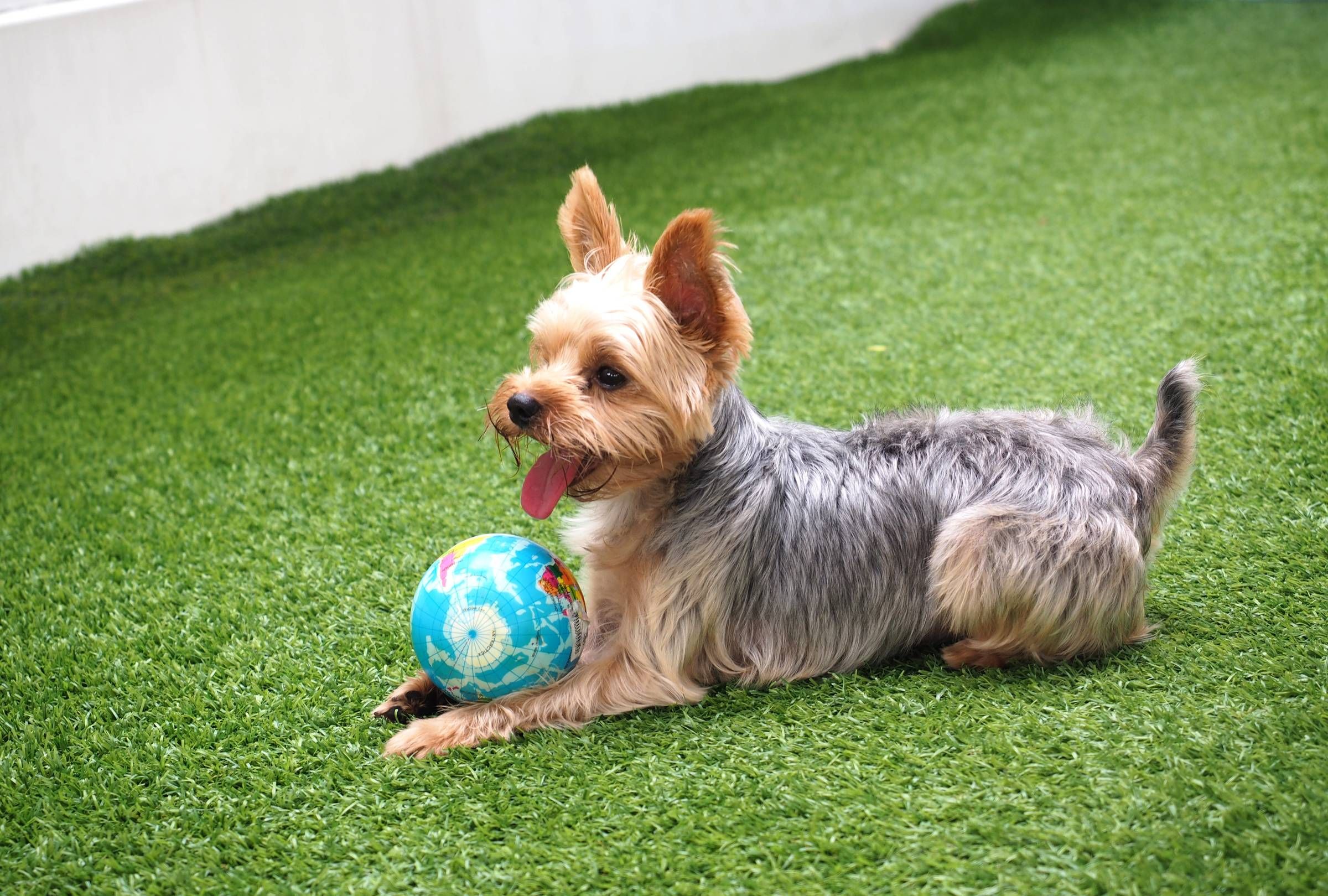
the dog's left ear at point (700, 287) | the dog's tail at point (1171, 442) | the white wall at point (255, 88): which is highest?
the white wall at point (255, 88)

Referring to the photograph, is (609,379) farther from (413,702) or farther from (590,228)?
(413,702)

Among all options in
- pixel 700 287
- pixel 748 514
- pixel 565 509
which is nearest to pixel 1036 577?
pixel 748 514

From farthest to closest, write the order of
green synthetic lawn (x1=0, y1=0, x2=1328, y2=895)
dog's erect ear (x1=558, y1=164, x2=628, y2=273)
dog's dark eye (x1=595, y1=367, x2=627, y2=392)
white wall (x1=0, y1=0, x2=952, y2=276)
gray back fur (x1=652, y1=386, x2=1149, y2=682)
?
white wall (x1=0, y1=0, x2=952, y2=276) < dog's erect ear (x1=558, y1=164, x2=628, y2=273) < gray back fur (x1=652, y1=386, x2=1149, y2=682) < dog's dark eye (x1=595, y1=367, x2=627, y2=392) < green synthetic lawn (x1=0, y1=0, x2=1328, y2=895)

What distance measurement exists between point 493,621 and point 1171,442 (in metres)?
1.69

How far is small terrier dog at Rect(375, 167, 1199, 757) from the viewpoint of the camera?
255 cm

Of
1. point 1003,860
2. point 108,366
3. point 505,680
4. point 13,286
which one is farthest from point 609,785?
point 13,286

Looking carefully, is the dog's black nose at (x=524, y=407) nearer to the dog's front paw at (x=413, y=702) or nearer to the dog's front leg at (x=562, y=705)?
the dog's front leg at (x=562, y=705)

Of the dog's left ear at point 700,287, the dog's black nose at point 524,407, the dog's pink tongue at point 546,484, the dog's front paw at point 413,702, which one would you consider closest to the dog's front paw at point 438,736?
the dog's front paw at point 413,702

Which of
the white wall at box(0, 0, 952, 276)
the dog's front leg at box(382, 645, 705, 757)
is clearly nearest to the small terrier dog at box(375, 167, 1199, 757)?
the dog's front leg at box(382, 645, 705, 757)

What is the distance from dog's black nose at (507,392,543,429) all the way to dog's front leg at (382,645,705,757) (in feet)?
2.03

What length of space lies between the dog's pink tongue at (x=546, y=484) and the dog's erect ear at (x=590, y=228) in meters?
0.51

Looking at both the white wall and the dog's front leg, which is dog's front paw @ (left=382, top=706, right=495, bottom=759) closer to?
the dog's front leg

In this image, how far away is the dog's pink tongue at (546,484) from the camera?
8.59 feet

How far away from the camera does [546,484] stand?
2.64 m
